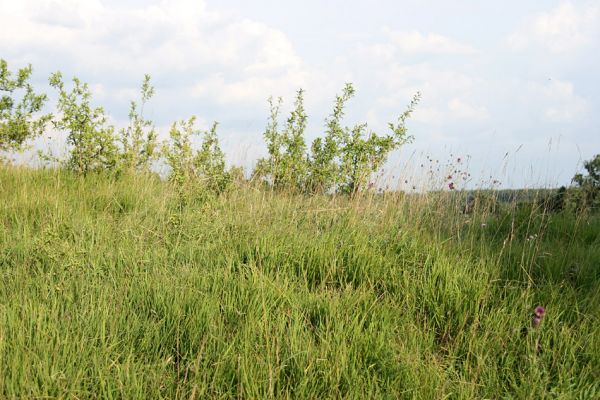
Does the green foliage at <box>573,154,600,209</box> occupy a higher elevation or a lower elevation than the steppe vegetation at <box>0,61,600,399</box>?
higher

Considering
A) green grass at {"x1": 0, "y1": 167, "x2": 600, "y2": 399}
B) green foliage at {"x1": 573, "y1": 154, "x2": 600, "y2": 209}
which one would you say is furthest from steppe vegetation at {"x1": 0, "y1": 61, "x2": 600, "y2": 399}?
green foliage at {"x1": 573, "y1": 154, "x2": 600, "y2": 209}

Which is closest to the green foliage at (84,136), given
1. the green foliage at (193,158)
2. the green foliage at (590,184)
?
the green foliage at (193,158)

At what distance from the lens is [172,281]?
3.43 m

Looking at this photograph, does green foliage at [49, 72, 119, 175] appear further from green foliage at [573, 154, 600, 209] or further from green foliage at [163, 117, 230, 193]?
green foliage at [573, 154, 600, 209]

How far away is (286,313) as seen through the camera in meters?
3.09

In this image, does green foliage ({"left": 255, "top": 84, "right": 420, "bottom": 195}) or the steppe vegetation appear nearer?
the steppe vegetation

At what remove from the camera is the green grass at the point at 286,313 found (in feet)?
8.26

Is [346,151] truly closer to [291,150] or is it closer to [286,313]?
[291,150]

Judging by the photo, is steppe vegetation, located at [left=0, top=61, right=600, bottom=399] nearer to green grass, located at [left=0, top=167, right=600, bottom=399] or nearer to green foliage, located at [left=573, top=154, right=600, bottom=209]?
green grass, located at [left=0, top=167, right=600, bottom=399]

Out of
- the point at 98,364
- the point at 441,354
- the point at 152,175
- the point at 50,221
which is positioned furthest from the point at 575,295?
the point at 152,175

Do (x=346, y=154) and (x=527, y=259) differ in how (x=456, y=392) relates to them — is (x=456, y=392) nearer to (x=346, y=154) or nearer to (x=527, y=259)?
(x=527, y=259)

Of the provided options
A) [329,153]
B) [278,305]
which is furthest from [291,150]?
[278,305]

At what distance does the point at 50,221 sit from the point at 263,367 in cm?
349

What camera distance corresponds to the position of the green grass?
99.1 inches
